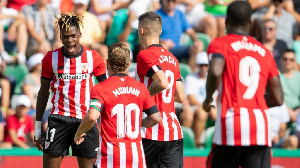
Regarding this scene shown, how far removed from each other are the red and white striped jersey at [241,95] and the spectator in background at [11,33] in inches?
269

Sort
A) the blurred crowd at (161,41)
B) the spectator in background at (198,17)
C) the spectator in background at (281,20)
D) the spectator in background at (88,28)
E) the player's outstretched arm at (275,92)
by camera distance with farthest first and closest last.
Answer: the spectator in background at (281,20), the spectator in background at (198,17), the spectator in background at (88,28), the blurred crowd at (161,41), the player's outstretched arm at (275,92)

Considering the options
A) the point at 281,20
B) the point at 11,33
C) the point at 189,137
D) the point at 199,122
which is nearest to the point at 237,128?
the point at 189,137

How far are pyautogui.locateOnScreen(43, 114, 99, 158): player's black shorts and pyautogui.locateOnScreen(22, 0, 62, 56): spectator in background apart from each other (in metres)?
5.10

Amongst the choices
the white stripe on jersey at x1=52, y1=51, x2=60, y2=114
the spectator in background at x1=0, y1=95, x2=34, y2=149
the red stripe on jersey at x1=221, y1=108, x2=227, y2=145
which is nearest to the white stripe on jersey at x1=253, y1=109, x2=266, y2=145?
the red stripe on jersey at x1=221, y1=108, x2=227, y2=145

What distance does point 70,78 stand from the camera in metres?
6.20

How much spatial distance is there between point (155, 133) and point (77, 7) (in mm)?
5877

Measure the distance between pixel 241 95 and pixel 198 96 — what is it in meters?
5.84

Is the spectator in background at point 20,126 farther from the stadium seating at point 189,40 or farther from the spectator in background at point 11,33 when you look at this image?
the stadium seating at point 189,40

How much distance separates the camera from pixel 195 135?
1023 cm

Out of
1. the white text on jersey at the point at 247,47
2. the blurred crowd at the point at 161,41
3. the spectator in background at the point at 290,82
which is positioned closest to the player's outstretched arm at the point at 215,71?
the white text on jersey at the point at 247,47

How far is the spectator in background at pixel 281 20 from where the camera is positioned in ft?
39.2

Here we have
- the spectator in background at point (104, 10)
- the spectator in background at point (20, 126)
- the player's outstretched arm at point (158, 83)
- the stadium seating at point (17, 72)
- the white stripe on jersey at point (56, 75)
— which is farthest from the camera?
the spectator in background at point (104, 10)

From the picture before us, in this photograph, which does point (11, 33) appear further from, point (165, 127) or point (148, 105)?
point (148, 105)

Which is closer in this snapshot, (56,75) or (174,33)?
(56,75)
